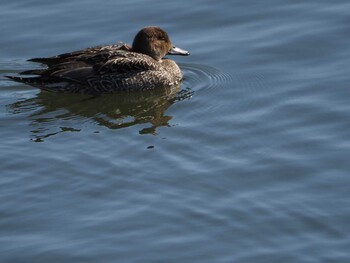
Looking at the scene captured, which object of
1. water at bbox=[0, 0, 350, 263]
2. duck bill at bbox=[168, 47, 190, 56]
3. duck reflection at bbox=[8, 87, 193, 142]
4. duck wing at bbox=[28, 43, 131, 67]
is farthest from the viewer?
duck bill at bbox=[168, 47, 190, 56]

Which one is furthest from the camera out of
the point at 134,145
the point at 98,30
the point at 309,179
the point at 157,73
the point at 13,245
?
the point at 98,30

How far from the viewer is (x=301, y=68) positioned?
13.0 m

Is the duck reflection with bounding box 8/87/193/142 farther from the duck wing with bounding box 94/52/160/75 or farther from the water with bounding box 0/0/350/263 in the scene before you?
the duck wing with bounding box 94/52/160/75

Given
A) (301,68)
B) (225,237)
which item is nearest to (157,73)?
(301,68)

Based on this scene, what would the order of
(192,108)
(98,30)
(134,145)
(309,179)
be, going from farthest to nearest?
(98,30) < (192,108) < (134,145) < (309,179)

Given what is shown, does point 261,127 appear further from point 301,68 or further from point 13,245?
point 13,245

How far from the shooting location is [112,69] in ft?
44.1

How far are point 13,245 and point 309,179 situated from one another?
2.94 metres

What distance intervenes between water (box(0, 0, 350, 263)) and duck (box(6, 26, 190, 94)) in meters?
0.19

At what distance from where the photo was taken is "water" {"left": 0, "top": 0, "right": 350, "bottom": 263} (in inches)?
352

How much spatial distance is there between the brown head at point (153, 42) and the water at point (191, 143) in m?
0.32

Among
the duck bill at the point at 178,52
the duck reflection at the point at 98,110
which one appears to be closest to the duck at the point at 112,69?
the duck bill at the point at 178,52

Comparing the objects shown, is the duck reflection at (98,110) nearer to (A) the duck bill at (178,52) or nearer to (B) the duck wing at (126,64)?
(B) the duck wing at (126,64)

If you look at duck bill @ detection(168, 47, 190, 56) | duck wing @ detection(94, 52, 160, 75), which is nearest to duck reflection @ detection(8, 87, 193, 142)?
duck wing @ detection(94, 52, 160, 75)
